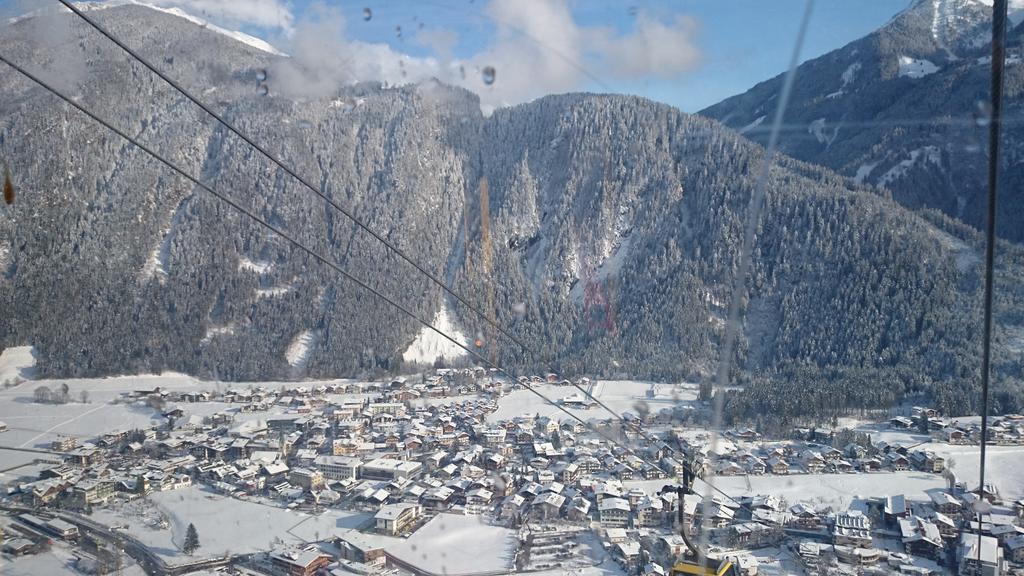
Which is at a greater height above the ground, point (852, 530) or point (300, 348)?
point (300, 348)

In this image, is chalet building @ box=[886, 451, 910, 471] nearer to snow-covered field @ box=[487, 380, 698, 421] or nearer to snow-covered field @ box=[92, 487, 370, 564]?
snow-covered field @ box=[487, 380, 698, 421]

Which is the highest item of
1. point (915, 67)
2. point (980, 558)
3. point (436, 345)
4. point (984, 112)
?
point (915, 67)

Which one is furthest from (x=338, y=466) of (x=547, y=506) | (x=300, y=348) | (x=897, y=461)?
(x=300, y=348)

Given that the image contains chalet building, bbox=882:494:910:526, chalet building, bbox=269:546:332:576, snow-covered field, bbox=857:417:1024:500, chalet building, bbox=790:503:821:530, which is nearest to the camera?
chalet building, bbox=269:546:332:576

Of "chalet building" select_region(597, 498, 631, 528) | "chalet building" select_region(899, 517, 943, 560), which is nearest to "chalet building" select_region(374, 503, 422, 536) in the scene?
"chalet building" select_region(597, 498, 631, 528)

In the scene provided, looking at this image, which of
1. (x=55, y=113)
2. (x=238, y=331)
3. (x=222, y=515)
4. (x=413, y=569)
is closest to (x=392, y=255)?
(x=238, y=331)

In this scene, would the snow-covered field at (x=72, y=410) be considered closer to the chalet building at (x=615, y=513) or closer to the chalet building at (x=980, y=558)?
the chalet building at (x=615, y=513)

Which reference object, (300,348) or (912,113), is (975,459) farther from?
(912,113)
